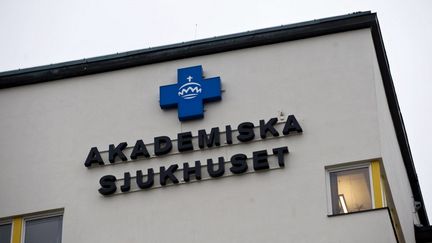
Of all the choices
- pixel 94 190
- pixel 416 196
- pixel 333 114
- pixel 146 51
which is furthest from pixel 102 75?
pixel 416 196

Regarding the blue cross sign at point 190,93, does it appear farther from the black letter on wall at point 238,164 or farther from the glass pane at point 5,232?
the glass pane at point 5,232

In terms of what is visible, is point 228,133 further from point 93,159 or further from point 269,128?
point 93,159

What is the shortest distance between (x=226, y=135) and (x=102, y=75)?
13.6 ft

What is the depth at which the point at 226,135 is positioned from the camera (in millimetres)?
31141

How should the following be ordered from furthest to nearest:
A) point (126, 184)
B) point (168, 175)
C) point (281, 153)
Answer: point (126, 184) → point (168, 175) → point (281, 153)

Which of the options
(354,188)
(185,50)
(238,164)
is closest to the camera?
(354,188)

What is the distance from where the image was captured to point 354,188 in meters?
29.9

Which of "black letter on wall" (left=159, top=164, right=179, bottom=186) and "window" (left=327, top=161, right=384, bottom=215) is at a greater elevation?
"black letter on wall" (left=159, top=164, right=179, bottom=186)

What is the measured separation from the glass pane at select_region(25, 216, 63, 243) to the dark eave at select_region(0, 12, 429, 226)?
158 inches

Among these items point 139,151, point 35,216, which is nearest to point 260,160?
point 139,151

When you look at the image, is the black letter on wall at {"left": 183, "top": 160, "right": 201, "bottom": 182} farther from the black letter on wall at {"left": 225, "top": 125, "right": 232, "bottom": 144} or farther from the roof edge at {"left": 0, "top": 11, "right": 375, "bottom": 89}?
the roof edge at {"left": 0, "top": 11, "right": 375, "bottom": 89}

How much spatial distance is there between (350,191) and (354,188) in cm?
15

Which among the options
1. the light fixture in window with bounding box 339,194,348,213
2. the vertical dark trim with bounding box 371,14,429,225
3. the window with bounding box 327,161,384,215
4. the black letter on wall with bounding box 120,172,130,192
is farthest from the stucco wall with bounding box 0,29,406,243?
the vertical dark trim with bounding box 371,14,429,225

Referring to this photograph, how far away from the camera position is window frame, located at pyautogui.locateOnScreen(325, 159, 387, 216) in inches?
1161
